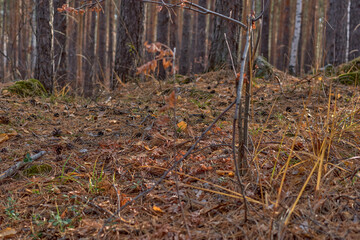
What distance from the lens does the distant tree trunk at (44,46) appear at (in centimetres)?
550

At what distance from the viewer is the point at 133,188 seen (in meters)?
2.10

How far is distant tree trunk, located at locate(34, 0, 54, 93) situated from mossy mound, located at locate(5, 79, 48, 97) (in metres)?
0.58

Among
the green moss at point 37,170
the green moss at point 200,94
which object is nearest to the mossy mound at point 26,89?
the green moss at point 200,94

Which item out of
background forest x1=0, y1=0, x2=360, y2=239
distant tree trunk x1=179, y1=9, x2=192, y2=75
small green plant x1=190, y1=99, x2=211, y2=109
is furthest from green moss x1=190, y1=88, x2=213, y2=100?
distant tree trunk x1=179, y1=9, x2=192, y2=75

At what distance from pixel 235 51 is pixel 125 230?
4.80m

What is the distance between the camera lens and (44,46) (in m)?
5.57

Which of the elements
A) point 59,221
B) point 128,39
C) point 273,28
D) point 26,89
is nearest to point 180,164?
point 59,221

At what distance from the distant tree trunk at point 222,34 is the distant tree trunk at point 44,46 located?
118 inches

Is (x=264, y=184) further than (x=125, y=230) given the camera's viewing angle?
Yes

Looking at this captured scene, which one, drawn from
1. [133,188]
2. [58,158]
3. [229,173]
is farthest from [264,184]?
[58,158]

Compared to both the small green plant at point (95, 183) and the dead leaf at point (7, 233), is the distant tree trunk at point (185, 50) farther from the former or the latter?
the dead leaf at point (7, 233)

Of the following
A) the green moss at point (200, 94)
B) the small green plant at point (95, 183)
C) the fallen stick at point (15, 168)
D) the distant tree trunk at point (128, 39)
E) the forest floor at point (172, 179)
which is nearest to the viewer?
the forest floor at point (172, 179)

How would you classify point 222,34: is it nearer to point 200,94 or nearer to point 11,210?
point 200,94

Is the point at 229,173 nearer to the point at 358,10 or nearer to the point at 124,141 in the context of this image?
the point at 124,141
